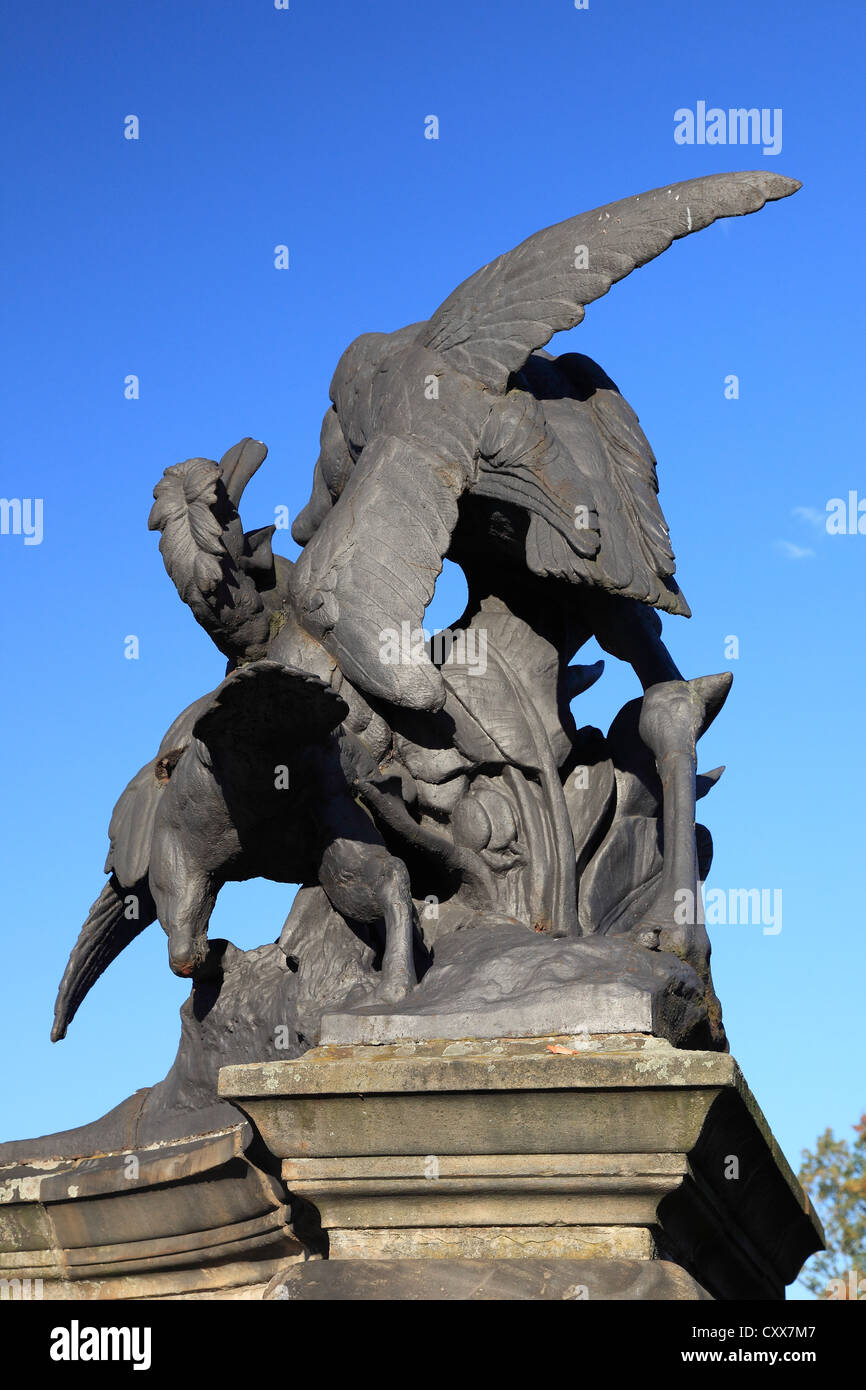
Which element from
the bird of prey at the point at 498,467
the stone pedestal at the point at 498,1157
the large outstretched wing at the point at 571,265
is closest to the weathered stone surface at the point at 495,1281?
the stone pedestal at the point at 498,1157

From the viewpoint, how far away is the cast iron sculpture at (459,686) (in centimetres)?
524

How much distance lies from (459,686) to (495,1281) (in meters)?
2.04

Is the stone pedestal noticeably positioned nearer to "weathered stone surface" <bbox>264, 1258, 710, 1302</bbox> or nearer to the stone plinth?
"weathered stone surface" <bbox>264, 1258, 710, 1302</bbox>

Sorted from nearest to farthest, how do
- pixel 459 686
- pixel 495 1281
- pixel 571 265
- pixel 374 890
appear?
pixel 495 1281, pixel 374 890, pixel 571 265, pixel 459 686

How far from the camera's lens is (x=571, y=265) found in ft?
18.0

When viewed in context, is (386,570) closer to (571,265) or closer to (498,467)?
(498,467)

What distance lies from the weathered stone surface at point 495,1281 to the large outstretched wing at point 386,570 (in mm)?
1680

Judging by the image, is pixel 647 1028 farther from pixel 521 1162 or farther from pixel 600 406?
pixel 600 406

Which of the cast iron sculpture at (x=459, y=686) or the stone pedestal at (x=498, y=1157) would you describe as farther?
the cast iron sculpture at (x=459, y=686)

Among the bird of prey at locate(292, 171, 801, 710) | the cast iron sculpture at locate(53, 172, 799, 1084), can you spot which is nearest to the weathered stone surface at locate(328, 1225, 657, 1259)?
the cast iron sculpture at locate(53, 172, 799, 1084)

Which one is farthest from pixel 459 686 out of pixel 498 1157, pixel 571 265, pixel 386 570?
pixel 498 1157

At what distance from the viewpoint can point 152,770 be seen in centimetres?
595

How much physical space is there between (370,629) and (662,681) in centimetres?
104

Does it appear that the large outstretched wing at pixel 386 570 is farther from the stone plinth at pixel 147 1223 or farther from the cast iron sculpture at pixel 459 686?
the stone plinth at pixel 147 1223
